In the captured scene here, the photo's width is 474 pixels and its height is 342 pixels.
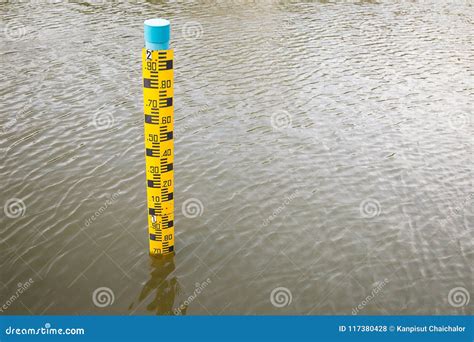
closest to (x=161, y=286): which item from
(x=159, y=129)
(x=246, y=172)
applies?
(x=159, y=129)

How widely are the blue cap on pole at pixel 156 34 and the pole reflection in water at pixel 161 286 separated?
355 cm

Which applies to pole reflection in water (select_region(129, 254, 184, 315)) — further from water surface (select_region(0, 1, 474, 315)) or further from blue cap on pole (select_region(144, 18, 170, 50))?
blue cap on pole (select_region(144, 18, 170, 50))

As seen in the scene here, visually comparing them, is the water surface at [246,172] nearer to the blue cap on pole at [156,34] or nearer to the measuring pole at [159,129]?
the measuring pole at [159,129]

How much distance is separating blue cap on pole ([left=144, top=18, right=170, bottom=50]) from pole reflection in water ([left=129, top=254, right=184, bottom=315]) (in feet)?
11.7

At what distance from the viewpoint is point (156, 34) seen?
22.5 feet

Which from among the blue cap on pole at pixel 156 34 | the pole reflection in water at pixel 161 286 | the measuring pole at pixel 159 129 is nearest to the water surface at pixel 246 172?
the pole reflection in water at pixel 161 286

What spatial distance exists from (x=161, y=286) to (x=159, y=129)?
251 centimetres

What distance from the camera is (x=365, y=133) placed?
507 inches

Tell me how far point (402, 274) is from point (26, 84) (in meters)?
11.7

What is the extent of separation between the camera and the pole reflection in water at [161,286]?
7578mm

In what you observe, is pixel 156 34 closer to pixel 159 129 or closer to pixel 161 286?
pixel 159 129

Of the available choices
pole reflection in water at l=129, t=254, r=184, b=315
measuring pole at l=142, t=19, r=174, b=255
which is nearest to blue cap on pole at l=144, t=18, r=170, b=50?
measuring pole at l=142, t=19, r=174, b=255

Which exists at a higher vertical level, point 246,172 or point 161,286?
point 246,172

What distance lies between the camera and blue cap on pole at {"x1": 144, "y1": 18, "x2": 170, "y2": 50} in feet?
22.4
